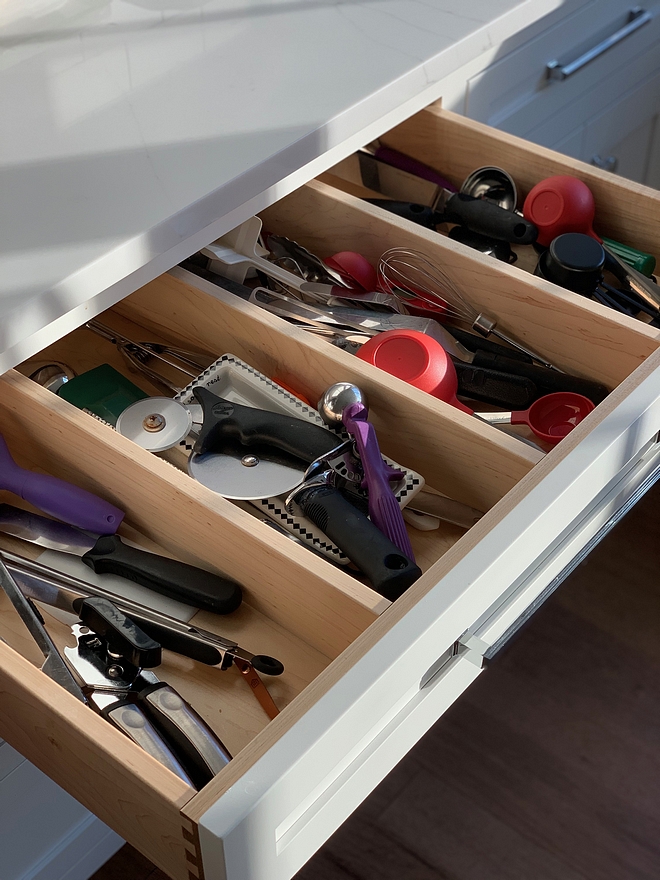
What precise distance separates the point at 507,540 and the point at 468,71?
2.39ft

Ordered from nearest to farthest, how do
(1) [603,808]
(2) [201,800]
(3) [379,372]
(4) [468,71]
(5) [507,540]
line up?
(2) [201,800], (5) [507,540], (3) [379,372], (4) [468,71], (1) [603,808]

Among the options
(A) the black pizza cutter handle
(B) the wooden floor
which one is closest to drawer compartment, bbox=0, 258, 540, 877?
(A) the black pizza cutter handle

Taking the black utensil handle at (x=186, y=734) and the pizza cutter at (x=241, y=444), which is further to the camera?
the pizza cutter at (x=241, y=444)

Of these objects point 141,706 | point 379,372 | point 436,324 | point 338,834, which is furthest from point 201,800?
point 338,834

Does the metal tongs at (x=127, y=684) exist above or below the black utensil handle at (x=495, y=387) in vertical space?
below

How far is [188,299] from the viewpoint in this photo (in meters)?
0.86

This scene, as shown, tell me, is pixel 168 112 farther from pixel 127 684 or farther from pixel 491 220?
pixel 127 684

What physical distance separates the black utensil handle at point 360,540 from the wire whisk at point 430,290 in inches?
10.3

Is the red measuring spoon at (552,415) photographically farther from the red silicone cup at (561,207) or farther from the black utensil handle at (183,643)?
the black utensil handle at (183,643)

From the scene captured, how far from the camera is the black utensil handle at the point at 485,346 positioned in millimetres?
884

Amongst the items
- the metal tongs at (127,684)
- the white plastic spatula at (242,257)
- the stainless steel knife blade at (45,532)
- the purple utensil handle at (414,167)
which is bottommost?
the stainless steel knife blade at (45,532)

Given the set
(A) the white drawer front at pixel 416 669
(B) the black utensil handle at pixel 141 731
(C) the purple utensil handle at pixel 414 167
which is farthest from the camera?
(C) the purple utensil handle at pixel 414 167

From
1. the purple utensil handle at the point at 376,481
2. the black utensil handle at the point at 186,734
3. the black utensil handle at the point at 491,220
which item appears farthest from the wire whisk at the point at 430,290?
the black utensil handle at the point at 186,734

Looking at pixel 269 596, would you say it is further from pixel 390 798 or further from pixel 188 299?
pixel 390 798
